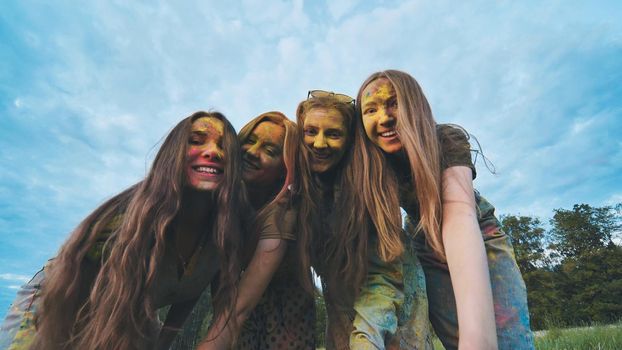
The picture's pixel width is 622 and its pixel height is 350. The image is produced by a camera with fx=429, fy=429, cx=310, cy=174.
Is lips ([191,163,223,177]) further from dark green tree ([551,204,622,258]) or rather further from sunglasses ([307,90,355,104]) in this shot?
dark green tree ([551,204,622,258])

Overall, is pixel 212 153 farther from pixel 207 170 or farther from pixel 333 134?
pixel 333 134

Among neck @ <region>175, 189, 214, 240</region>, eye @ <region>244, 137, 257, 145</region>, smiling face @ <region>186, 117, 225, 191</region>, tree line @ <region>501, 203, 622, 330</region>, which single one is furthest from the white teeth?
tree line @ <region>501, 203, 622, 330</region>

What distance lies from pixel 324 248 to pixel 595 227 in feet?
144

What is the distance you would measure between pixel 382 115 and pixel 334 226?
0.92 metres

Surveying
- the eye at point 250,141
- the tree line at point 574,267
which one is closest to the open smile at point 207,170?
the eye at point 250,141

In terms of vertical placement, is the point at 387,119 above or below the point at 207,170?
above

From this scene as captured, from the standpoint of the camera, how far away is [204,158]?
3279mm

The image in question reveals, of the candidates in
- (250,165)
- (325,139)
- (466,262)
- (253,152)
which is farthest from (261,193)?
(466,262)

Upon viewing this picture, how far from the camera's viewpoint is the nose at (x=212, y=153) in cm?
327

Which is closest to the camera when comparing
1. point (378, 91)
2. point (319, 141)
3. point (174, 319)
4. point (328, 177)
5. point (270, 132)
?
point (378, 91)

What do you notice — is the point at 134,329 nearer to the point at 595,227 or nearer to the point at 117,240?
the point at 117,240

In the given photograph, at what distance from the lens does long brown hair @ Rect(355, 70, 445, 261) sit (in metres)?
2.87

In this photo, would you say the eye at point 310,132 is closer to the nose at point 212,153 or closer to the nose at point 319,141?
the nose at point 319,141

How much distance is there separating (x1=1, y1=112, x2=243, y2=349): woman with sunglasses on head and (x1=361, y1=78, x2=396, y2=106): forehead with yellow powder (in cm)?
110
